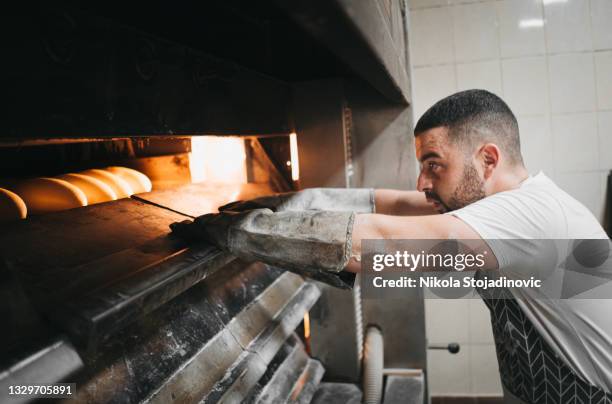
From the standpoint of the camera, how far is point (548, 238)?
1221mm

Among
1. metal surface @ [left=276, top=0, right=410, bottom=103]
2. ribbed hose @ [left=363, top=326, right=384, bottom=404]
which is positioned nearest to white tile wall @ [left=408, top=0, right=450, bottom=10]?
ribbed hose @ [left=363, top=326, right=384, bottom=404]

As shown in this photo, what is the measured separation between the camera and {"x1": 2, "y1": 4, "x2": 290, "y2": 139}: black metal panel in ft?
2.26

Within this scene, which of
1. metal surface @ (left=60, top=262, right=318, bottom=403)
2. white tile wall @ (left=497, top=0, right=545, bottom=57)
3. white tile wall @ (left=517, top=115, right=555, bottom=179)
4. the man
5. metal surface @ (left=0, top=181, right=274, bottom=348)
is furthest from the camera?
white tile wall @ (left=517, top=115, right=555, bottom=179)

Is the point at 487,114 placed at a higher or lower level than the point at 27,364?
higher

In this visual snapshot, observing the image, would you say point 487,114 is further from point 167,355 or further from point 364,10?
point 167,355

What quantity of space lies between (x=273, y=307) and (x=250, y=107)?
0.72 metres

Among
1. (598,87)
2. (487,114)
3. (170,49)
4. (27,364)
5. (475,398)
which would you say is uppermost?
(598,87)

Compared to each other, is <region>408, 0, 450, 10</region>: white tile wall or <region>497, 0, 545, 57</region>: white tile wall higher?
<region>408, 0, 450, 10</region>: white tile wall

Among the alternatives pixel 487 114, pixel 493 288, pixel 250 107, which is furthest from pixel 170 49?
pixel 493 288

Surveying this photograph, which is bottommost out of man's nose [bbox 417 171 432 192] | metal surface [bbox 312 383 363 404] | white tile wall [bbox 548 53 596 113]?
metal surface [bbox 312 383 363 404]

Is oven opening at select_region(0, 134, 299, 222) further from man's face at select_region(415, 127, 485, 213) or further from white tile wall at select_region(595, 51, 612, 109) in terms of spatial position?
white tile wall at select_region(595, 51, 612, 109)

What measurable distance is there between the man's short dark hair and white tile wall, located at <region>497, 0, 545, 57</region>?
2.16 m

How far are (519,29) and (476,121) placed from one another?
Answer: 2.33 meters

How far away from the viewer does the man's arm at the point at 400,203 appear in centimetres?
190
